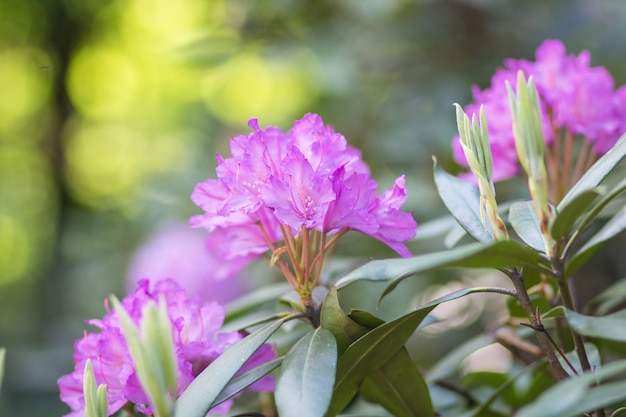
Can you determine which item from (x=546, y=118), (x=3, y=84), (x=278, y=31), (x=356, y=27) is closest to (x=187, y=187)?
(x=278, y=31)

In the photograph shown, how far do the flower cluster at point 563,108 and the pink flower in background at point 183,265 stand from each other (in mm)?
1009

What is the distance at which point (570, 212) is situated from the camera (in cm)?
53

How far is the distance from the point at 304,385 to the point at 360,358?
87 millimetres

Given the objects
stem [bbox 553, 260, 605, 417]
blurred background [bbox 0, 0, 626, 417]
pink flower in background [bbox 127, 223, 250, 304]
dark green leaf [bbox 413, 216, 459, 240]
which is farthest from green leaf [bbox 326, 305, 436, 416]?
pink flower in background [bbox 127, 223, 250, 304]

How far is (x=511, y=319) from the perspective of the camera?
878 millimetres

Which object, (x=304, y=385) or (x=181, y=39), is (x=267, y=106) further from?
(x=304, y=385)

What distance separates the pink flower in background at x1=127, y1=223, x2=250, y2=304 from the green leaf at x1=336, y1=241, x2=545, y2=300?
1247 mm

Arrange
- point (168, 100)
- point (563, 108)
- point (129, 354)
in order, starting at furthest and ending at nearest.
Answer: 1. point (168, 100)
2. point (563, 108)
3. point (129, 354)

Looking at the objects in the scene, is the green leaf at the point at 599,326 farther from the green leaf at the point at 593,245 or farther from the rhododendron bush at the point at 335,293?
the green leaf at the point at 593,245

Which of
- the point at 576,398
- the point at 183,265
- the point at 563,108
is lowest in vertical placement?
the point at 576,398

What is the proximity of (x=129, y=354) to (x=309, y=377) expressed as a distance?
0.18 meters

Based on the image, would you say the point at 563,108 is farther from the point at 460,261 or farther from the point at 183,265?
the point at 183,265

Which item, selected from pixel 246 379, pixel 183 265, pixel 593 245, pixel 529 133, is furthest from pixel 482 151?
pixel 183 265

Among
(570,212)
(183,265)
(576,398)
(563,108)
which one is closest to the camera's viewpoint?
(576,398)
